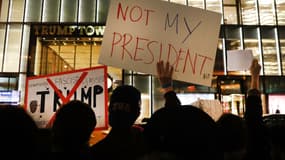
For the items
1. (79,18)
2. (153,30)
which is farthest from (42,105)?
(79,18)

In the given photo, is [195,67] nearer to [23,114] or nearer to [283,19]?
[23,114]

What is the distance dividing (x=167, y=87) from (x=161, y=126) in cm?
132

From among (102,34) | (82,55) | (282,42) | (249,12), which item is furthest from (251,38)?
(82,55)

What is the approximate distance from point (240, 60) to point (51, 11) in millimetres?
14295

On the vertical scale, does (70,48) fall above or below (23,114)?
above

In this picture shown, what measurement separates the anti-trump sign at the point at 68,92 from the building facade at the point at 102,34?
40.1 feet

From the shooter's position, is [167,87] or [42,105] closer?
[167,87]

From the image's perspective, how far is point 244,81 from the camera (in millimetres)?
16375

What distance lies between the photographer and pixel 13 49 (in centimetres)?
1619

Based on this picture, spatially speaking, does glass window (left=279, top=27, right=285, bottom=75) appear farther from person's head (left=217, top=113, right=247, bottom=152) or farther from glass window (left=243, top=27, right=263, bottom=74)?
person's head (left=217, top=113, right=247, bottom=152)

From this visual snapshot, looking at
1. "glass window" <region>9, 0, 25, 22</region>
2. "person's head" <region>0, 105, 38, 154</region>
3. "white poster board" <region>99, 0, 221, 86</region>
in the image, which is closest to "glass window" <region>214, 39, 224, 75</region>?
"glass window" <region>9, 0, 25, 22</region>

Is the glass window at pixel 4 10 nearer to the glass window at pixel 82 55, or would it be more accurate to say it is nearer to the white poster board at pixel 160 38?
the glass window at pixel 82 55

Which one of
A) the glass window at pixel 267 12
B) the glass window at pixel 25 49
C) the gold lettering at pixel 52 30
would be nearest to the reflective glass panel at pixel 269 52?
the glass window at pixel 267 12

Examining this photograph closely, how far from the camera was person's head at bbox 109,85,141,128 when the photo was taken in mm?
2244
